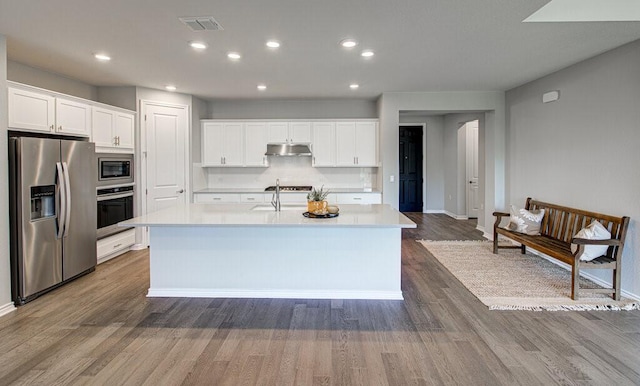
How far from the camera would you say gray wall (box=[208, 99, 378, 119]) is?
687 cm

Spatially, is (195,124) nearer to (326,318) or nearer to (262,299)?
(262,299)

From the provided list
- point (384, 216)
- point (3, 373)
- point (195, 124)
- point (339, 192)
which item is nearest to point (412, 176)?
point (339, 192)

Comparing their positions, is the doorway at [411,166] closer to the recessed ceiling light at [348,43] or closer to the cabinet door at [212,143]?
the cabinet door at [212,143]

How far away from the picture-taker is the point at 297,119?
263 inches

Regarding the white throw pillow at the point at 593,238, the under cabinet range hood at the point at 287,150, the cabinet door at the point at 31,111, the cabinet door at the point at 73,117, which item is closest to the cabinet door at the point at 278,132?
the under cabinet range hood at the point at 287,150

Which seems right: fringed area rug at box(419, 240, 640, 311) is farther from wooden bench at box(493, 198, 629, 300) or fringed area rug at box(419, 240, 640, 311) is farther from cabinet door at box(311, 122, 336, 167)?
cabinet door at box(311, 122, 336, 167)

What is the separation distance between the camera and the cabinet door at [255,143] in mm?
6629

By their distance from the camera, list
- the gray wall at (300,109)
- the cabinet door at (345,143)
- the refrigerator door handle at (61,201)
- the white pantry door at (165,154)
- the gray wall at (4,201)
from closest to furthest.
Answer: the gray wall at (4,201) < the refrigerator door handle at (61,201) < the white pantry door at (165,154) < the cabinet door at (345,143) < the gray wall at (300,109)

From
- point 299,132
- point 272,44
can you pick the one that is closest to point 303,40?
point 272,44

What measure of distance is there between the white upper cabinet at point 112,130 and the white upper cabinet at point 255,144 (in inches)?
72.0

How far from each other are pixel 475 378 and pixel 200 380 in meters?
1.63

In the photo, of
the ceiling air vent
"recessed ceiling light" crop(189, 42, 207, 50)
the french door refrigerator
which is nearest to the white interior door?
"recessed ceiling light" crop(189, 42, 207, 50)

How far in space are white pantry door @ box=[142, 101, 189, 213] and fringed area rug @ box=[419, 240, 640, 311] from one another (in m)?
4.01

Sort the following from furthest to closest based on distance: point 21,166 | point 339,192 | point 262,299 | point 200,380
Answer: point 339,192
point 262,299
point 21,166
point 200,380
